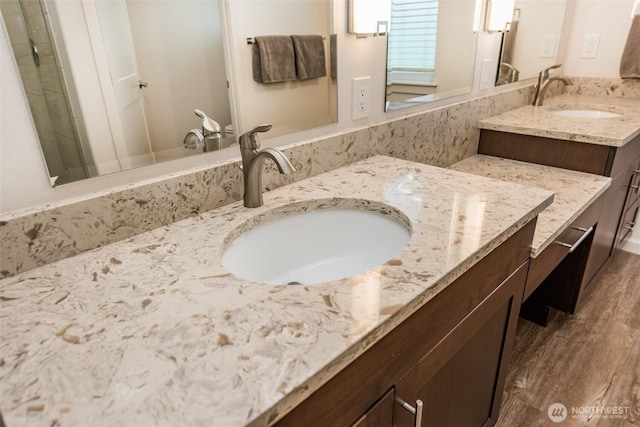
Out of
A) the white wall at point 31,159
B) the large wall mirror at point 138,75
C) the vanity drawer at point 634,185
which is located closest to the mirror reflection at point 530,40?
the vanity drawer at point 634,185

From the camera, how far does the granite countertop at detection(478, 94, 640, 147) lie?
1585 mm

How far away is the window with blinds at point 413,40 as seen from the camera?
1.32m

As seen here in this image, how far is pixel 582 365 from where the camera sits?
5.29 feet

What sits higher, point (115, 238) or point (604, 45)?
point (604, 45)

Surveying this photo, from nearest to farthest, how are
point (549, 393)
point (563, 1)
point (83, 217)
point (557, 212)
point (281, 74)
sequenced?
point (83, 217), point (281, 74), point (557, 212), point (549, 393), point (563, 1)

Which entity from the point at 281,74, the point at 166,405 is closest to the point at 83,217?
the point at 166,405

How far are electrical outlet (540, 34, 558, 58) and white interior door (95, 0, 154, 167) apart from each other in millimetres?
2126

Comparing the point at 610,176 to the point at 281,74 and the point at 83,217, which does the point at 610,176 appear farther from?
the point at 83,217

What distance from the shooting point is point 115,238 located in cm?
81

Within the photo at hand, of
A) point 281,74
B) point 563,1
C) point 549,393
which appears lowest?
point 549,393

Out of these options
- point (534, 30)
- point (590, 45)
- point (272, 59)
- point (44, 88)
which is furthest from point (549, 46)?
point (44, 88)

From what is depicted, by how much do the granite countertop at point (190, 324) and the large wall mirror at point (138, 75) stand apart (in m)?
0.18

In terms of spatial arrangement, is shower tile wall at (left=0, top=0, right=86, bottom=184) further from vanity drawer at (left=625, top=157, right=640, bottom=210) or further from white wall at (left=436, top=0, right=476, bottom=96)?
vanity drawer at (left=625, top=157, right=640, bottom=210)

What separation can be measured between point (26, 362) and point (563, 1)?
8.83 feet
